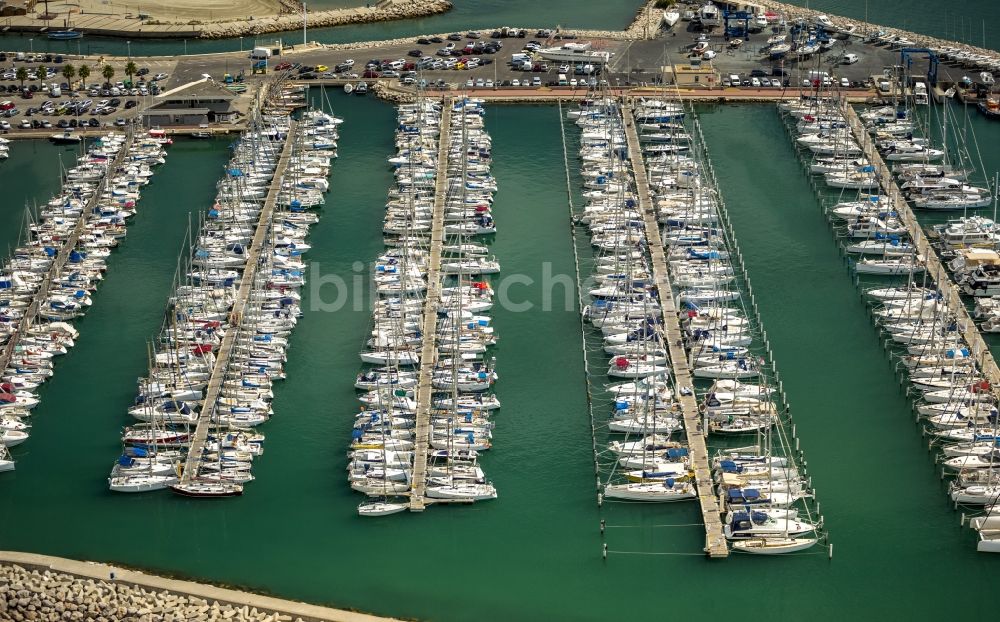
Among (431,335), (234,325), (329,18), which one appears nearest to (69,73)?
(329,18)

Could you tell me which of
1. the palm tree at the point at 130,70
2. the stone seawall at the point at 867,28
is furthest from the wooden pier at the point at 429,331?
the stone seawall at the point at 867,28

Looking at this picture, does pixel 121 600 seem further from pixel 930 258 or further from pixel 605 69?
pixel 605 69

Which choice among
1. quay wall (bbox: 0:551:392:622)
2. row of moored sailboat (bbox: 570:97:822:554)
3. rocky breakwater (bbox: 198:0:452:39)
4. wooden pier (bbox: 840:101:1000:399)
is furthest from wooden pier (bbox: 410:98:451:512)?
wooden pier (bbox: 840:101:1000:399)

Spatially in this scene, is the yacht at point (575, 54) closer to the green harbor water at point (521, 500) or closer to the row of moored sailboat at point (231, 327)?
the row of moored sailboat at point (231, 327)

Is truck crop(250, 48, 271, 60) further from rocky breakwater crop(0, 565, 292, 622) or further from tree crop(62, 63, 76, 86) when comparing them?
rocky breakwater crop(0, 565, 292, 622)

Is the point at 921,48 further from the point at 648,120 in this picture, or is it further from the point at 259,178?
the point at 259,178
